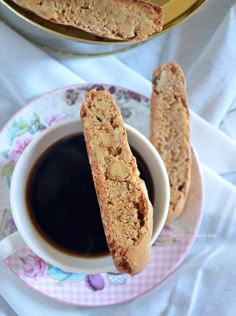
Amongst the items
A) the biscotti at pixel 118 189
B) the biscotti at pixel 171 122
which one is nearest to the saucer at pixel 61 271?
the biscotti at pixel 171 122

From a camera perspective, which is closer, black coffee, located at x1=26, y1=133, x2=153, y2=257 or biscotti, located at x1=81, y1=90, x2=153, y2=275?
biscotti, located at x1=81, y1=90, x2=153, y2=275

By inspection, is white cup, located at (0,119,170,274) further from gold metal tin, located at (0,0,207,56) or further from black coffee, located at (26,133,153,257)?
gold metal tin, located at (0,0,207,56)

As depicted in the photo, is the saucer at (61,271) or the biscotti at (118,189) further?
the saucer at (61,271)

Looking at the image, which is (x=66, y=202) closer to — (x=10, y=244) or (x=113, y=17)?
(x=10, y=244)

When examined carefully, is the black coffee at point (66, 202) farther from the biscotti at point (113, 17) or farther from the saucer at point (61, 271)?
the biscotti at point (113, 17)

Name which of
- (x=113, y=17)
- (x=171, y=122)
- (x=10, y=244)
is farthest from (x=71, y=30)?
(x=10, y=244)

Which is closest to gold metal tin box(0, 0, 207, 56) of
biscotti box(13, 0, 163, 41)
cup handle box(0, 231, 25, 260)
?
biscotti box(13, 0, 163, 41)
